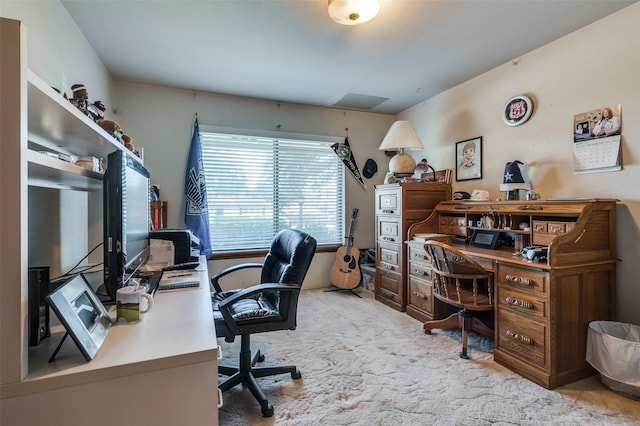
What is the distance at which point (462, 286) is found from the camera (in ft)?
8.43

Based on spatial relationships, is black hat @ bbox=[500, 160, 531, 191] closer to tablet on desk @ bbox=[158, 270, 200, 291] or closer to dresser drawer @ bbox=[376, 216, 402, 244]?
dresser drawer @ bbox=[376, 216, 402, 244]

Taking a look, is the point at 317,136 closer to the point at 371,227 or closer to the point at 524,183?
the point at 371,227

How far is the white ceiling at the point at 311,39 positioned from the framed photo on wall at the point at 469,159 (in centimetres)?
67

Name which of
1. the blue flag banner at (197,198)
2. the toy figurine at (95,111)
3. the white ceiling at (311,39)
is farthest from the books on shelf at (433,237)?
the toy figurine at (95,111)

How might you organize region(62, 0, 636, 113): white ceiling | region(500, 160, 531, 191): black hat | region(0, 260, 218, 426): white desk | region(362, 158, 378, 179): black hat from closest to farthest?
region(0, 260, 218, 426): white desk, region(62, 0, 636, 113): white ceiling, region(500, 160, 531, 191): black hat, region(362, 158, 378, 179): black hat

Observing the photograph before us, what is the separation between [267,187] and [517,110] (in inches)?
108

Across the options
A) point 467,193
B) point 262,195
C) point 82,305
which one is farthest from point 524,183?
point 82,305

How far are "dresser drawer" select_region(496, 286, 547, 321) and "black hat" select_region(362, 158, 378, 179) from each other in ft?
8.18

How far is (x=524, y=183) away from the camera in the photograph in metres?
2.57

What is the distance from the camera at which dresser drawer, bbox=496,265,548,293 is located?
189 cm

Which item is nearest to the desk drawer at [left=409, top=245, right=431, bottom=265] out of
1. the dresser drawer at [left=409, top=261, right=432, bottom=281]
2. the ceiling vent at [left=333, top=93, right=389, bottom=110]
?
the dresser drawer at [left=409, top=261, right=432, bottom=281]

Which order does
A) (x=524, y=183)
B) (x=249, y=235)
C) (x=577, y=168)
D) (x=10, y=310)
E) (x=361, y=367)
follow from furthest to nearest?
(x=249, y=235), (x=524, y=183), (x=577, y=168), (x=361, y=367), (x=10, y=310)

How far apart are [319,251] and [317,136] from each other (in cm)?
154

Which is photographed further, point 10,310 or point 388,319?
point 388,319
